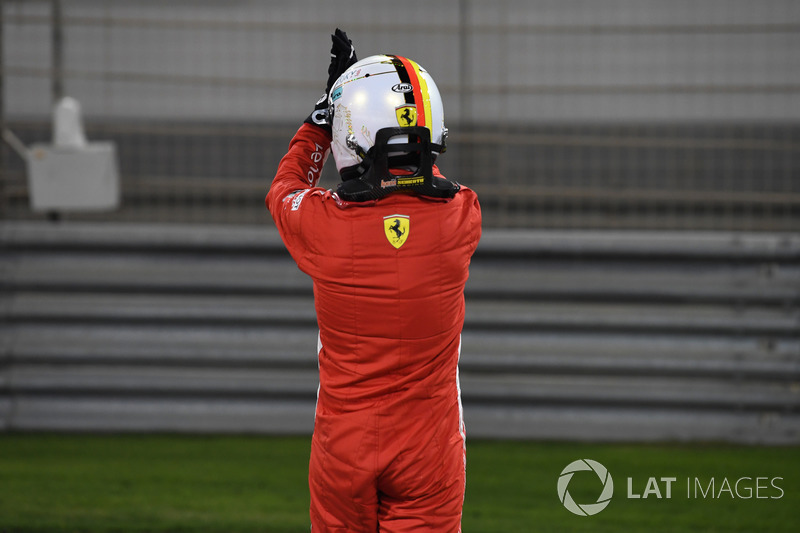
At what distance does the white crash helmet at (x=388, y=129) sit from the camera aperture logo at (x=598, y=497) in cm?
239

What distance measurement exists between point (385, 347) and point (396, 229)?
0.28m

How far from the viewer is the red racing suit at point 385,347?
210 centimetres

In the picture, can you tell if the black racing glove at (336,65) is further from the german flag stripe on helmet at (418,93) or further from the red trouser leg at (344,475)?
the red trouser leg at (344,475)

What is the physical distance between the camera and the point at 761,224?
502 cm

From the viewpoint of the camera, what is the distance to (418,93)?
2.13 meters

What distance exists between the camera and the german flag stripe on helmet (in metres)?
2.12

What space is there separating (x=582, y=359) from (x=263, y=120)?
7.61 feet

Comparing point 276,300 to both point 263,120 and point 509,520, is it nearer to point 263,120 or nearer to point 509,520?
point 263,120

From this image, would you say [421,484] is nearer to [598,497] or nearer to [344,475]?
[344,475]

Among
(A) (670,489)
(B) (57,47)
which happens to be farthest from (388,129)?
(B) (57,47)

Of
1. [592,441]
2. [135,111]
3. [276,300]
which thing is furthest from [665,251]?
[135,111]

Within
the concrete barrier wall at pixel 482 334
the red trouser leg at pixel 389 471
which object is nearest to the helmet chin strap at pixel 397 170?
the red trouser leg at pixel 389 471

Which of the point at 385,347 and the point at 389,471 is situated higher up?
the point at 385,347

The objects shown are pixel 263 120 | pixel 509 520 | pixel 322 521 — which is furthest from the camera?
pixel 263 120
